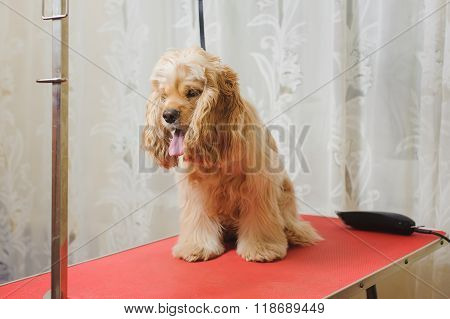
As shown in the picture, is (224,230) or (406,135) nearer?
(224,230)

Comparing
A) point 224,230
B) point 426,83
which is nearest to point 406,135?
point 426,83

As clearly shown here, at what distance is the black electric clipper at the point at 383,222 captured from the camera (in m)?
1.21

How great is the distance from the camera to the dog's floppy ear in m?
0.93

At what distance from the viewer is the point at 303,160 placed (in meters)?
1.53

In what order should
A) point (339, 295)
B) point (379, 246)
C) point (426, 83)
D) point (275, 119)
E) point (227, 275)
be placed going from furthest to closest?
point (275, 119)
point (426, 83)
point (379, 246)
point (227, 275)
point (339, 295)

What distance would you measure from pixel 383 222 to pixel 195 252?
56 centimetres

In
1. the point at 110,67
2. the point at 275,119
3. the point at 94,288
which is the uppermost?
the point at 110,67

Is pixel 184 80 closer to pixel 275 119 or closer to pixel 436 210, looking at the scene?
pixel 275 119

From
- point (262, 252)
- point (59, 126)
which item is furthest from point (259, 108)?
point (59, 126)

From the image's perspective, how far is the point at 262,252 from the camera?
0.99 meters

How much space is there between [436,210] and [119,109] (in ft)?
3.85

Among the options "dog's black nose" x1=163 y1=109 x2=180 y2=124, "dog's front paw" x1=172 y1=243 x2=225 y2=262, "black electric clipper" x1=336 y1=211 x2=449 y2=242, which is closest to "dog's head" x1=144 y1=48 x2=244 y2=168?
"dog's black nose" x1=163 y1=109 x2=180 y2=124

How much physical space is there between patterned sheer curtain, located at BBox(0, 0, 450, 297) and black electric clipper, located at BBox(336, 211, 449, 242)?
0.18 m

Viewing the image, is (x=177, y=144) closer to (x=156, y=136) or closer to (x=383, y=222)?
(x=156, y=136)
